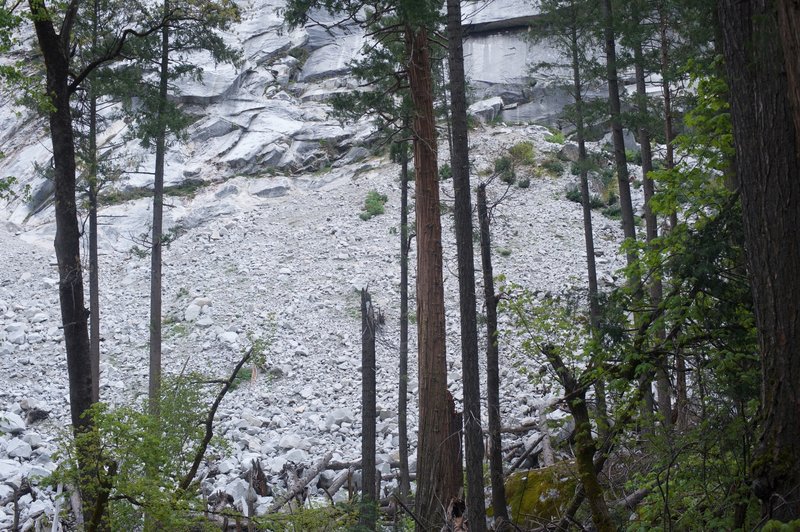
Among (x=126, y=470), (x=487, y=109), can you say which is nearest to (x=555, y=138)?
(x=487, y=109)

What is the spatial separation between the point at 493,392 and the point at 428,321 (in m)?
1.13

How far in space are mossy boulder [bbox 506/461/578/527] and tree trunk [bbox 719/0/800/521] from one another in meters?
3.76

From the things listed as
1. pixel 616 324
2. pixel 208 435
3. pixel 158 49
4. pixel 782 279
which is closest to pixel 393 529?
pixel 208 435

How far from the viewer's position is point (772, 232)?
378 cm

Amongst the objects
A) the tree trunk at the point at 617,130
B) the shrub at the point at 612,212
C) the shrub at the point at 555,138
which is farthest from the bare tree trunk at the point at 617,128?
the shrub at the point at 555,138

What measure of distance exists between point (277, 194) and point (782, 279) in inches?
985

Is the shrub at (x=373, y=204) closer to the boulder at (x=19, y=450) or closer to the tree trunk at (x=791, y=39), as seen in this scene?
the boulder at (x=19, y=450)

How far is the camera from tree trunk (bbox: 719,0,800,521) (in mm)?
3668

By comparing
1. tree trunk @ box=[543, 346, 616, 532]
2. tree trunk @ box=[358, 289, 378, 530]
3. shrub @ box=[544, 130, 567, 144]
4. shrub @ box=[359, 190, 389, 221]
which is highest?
shrub @ box=[544, 130, 567, 144]

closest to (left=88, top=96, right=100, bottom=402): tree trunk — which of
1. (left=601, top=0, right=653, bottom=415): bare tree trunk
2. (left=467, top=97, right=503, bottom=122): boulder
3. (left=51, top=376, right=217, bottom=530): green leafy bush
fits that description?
(left=51, top=376, right=217, bottom=530): green leafy bush

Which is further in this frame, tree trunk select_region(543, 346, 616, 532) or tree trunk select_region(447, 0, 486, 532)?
tree trunk select_region(447, 0, 486, 532)

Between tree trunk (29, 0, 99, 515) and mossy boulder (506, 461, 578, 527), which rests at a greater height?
tree trunk (29, 0, 99, 515)

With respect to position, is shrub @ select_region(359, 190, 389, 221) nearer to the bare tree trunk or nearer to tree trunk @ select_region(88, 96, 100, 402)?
tree trunk @ select_region(88, 96, 100, 402)

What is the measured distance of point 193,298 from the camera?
2136 cm
